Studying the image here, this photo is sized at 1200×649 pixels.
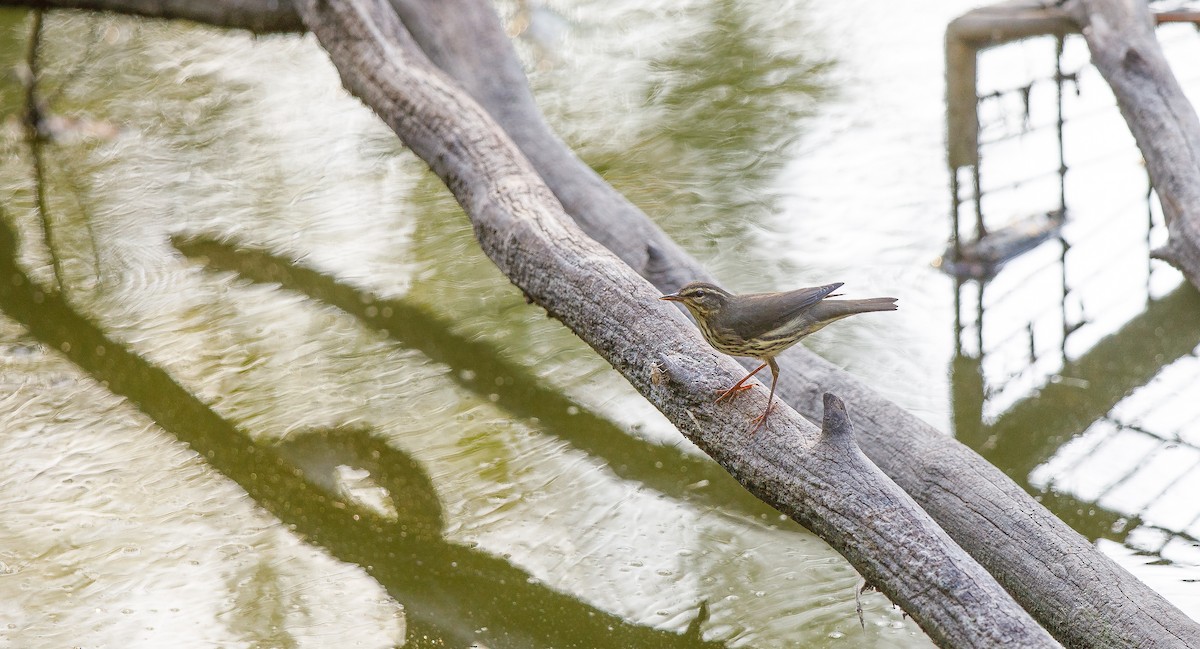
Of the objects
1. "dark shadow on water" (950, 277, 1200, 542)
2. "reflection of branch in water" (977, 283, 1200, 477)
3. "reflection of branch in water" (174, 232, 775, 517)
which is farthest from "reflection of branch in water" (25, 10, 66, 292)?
"reflection of branch in water" (977, 283, 1200, 477)

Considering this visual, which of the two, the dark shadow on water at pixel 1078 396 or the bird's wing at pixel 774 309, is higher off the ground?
the bird's wing at pixel 774 309

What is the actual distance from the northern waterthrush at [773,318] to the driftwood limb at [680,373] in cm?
7

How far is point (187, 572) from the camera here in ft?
11.8

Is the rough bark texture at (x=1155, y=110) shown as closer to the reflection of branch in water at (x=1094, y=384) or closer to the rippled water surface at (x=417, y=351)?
the reflection of branch in water at (x=1094, y=384)

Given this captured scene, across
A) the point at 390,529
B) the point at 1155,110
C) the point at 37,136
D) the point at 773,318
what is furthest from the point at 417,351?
the point at 37,136

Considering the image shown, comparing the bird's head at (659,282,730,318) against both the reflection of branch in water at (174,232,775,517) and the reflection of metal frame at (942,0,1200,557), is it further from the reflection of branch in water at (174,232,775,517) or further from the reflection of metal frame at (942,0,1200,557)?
the reflection of metal frame at (942,0,1200,557)

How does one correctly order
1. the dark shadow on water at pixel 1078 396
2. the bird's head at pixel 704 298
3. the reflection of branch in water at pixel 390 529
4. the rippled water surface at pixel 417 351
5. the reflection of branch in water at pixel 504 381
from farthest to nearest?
1. the reflection of branch in water at pixel 504 381
2. the dark shadow on water at pixel 1078 396
3. the rippled water surface at pixel 417 351
4. the reflection of branch in water at pixel 390 529
5. the bird's head at pixel 704 298

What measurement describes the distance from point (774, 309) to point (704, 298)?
→ 246mm

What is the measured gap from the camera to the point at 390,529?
374 centimetres

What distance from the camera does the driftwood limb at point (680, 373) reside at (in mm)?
2238

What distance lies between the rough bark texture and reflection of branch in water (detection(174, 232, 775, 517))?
157cm

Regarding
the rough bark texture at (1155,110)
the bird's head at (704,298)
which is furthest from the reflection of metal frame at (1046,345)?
the bird's head at (704,298)

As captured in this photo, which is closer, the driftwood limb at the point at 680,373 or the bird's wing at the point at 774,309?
the driftwood limb at the point at 680,373

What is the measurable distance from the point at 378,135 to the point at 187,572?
10.8 ft
